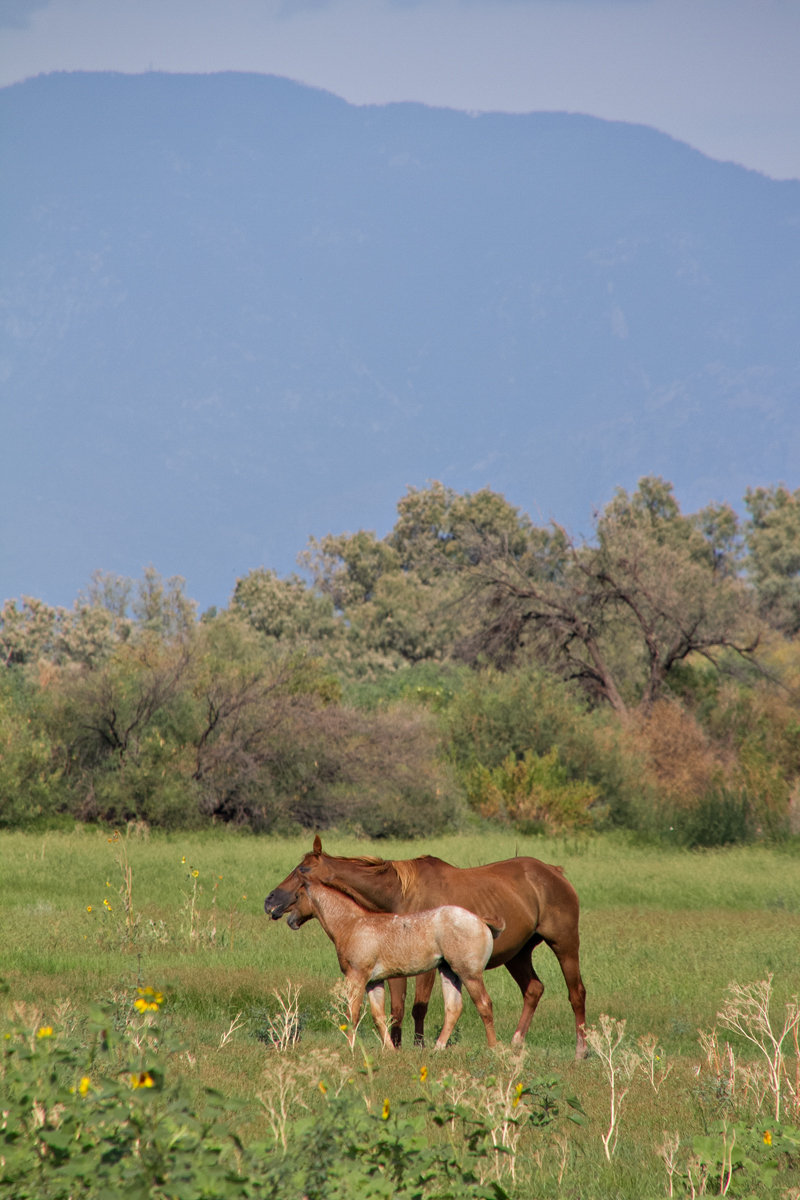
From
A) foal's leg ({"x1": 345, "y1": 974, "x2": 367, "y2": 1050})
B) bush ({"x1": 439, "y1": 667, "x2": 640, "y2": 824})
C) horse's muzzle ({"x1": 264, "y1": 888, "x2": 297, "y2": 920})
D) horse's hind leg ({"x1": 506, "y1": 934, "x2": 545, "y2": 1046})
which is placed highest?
bush ({"x1": 439, "y1": 667, "x2": 640, "y2": 824})

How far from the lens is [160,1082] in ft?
9.64

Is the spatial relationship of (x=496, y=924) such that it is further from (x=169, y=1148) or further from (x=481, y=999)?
(x=169, y=1148)

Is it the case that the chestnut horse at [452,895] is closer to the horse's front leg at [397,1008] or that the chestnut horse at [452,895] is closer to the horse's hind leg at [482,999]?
the horse's front leg at [397,1008]

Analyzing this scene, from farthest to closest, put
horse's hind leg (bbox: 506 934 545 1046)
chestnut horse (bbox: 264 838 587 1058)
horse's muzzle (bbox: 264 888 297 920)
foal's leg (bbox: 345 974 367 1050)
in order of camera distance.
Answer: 1. horse's hind leg (bbox: 506 934 545 1046)
2. chestnut horse (bbox: 264 838 587 1058)
3. horse's muzzle (bbox: 264 888 297 920)
4. foal's leg (bbox: 345 974 367 1050)

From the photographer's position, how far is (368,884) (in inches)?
293

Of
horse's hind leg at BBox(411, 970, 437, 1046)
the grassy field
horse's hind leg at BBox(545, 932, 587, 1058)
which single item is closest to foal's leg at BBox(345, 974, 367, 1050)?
the grassy field

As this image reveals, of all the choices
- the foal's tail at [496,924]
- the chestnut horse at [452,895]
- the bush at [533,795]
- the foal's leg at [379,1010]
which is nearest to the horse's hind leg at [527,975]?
the chestnut horse at [452,895]

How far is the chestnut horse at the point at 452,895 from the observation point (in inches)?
291

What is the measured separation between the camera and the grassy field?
6.09 metres

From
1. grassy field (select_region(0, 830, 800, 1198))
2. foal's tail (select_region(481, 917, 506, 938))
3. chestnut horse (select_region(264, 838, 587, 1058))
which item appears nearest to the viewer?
grassy field (select_region(0, 830, 800, 1198))

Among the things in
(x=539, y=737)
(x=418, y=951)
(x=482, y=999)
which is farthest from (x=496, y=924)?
(x=539, y=737)

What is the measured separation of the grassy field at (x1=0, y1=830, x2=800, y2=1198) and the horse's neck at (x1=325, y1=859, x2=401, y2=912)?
105 centimetres

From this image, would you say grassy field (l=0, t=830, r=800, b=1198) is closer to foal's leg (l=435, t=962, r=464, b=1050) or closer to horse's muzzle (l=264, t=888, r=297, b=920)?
foal's leg (l=435, t=962, r=464, b=1050)

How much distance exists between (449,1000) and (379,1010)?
0.46m
